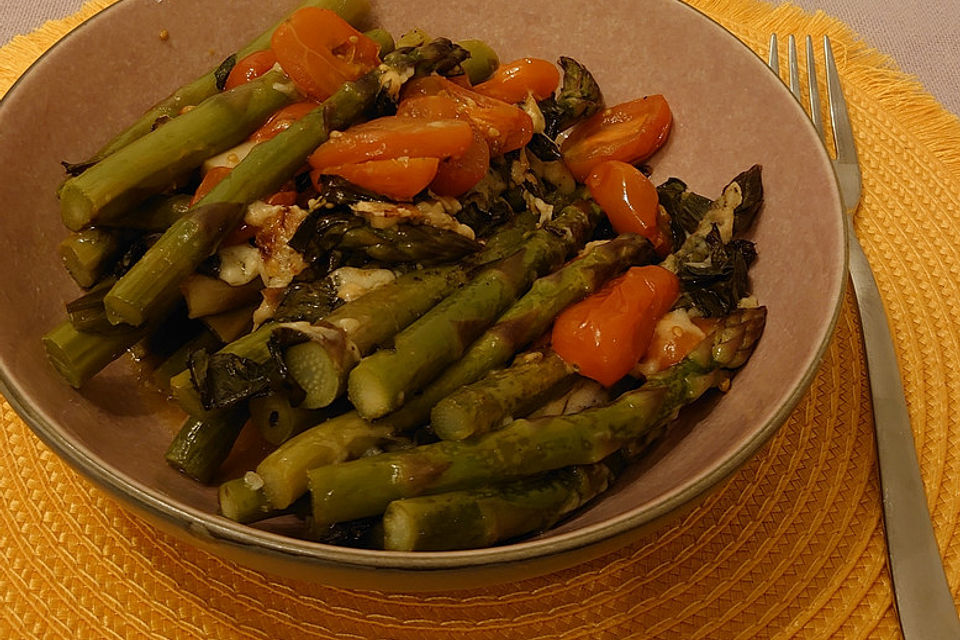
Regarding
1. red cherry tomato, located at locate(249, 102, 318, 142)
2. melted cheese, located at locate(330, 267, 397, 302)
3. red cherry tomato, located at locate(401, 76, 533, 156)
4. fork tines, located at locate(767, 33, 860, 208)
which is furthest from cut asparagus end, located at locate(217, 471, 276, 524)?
fork tines, located at locate(767, 33, 860, 208)

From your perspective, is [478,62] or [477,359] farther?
[478,62]

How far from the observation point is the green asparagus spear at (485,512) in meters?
1.66

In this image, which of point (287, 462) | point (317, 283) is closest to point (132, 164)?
point (317, 283)

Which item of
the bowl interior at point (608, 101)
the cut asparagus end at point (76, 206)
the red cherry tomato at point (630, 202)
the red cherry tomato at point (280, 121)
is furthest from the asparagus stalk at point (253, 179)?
the red cherry tomato at point (630, 202)

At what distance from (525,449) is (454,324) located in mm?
361

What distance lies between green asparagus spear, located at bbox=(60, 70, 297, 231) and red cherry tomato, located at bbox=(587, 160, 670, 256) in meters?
0.99

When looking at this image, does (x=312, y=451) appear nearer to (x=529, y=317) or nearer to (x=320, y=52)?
(x=529, y=317)

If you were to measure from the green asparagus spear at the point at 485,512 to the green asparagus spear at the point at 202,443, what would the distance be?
562 mm

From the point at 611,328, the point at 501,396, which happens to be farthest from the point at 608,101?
the point at 501,396

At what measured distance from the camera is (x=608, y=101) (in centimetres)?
303

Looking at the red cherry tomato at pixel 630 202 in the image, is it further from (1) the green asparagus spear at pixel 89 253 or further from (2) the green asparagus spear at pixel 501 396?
(1) the green asparagus spear at pixel 89 253

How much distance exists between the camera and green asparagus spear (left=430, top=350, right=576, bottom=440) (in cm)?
181

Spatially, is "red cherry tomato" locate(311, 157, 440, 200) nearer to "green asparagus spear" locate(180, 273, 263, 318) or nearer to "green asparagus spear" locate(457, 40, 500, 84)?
"green asparagus spear" locate(180, 273, 263, 318)

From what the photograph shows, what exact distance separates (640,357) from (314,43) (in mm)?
1341
